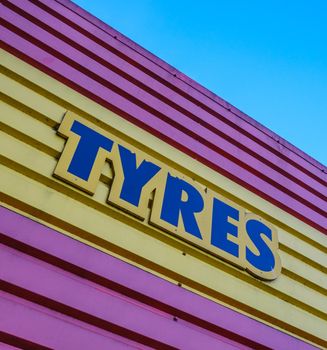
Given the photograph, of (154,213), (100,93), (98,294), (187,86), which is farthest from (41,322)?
(187,86)

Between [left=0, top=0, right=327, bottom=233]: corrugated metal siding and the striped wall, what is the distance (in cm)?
1

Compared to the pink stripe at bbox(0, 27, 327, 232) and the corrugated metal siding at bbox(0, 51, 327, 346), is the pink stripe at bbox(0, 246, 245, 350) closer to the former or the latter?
the corrugated metal siding at bbox(0, 51, 327, 346)

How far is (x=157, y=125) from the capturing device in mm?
3145

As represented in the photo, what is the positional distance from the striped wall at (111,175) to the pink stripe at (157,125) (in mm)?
12

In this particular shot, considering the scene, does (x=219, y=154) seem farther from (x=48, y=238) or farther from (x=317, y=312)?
(x=48, y=238)

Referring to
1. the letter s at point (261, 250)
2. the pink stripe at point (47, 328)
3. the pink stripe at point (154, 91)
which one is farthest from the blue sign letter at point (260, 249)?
the pink stripe at point (47, 328)

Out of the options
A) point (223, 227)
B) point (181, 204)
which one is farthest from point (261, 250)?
point (181, 204)

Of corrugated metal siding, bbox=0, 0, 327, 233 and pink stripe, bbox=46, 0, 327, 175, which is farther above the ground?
pink stripe, bbox=46, 0, 327, 175

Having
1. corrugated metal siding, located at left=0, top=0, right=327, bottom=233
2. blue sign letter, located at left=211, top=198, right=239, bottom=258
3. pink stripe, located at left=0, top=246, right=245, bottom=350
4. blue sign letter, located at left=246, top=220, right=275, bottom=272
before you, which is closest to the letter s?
blue sign letter, located at left=246, top=220, right=275, bottom=272

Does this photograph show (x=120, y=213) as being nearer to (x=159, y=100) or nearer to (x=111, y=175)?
(x=111, y=175)

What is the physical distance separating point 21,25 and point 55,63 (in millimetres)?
381

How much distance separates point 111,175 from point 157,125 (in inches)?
28.5

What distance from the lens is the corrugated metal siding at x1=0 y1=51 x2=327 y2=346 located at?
7.28 ft

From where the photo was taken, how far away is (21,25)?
295 cm
